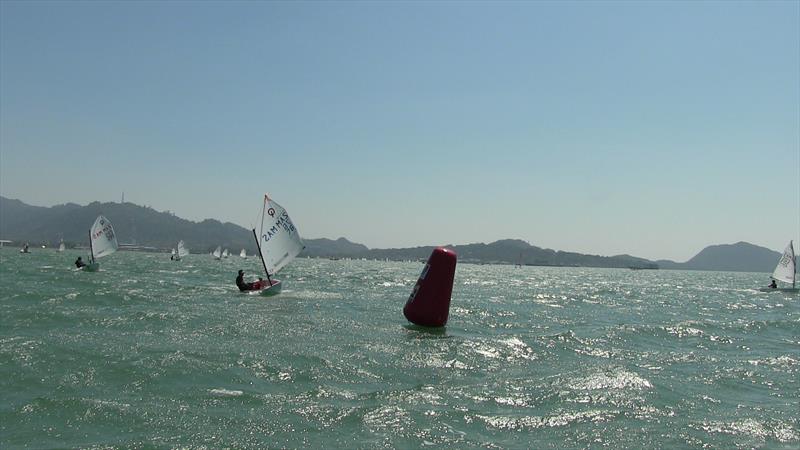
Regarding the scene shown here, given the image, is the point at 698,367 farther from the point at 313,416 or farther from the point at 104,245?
the point at 104,245

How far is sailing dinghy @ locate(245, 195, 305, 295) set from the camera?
3047 centimetres

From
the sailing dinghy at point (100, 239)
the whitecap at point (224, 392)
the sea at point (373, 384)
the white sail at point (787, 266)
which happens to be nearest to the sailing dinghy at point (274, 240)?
the sea at point (373, 384)

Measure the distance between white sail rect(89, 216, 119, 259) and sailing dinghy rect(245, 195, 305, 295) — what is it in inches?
956

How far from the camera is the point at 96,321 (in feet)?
59.5

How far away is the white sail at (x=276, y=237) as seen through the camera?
30.5 m

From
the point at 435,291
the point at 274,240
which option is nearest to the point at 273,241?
the point at 274,240

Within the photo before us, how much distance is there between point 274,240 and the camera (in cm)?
3106

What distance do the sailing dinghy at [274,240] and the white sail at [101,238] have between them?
79.7 ft

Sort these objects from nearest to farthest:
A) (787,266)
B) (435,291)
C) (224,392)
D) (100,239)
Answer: (224,392) < (435,291) < (100,239) < (787,266)

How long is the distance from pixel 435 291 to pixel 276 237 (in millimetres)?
14073

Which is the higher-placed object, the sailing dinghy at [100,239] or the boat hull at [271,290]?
the sailing dinghy at [100,239]

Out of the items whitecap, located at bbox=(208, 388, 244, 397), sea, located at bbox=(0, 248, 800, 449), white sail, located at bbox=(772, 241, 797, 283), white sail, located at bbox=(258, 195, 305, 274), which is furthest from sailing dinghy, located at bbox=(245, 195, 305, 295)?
white sail, located at bbox=(772, 241, 797, 283)

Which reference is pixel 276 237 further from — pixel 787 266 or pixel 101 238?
pixel 787 266

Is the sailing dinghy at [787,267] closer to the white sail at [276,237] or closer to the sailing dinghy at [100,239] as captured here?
the white sail at [276,237]
